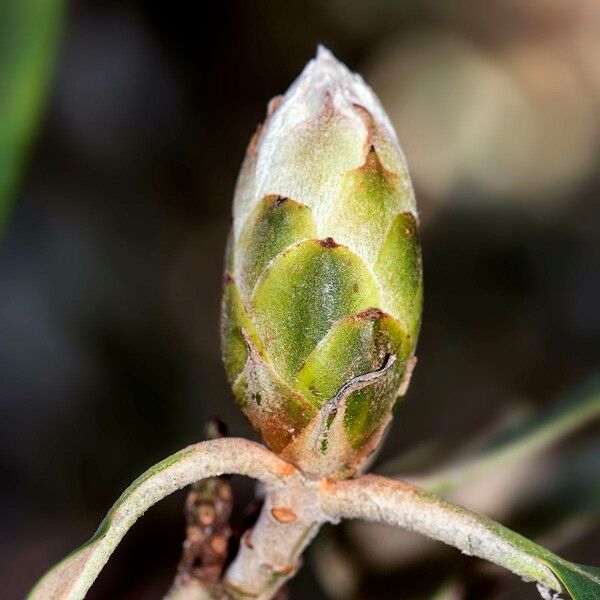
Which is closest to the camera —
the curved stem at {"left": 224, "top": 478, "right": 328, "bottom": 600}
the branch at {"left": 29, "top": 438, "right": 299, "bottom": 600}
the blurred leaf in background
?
the branch at {"left": 29, "top": 438, "right": 299, "bottom": 600}

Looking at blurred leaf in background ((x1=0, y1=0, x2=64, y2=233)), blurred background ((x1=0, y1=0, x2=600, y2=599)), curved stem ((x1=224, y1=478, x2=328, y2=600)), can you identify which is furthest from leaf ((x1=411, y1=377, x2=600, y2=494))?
blurred background ((x1=0, y1=0, x2=600, y2=599))

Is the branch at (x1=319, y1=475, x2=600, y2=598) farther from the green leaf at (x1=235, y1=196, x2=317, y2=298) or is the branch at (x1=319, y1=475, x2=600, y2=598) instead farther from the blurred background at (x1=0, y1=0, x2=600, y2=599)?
the blurred background at (x1=0, y1=0, x2=600, y2=599)

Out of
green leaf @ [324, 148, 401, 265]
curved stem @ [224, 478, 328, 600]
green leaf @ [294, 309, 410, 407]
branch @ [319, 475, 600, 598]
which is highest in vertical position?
green leaf @ [324, 148, 401, 265]

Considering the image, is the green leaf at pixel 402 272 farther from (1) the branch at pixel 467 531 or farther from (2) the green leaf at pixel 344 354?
(1) the branch at pixel 467 531

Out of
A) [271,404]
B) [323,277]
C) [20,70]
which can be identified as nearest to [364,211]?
[323,277]

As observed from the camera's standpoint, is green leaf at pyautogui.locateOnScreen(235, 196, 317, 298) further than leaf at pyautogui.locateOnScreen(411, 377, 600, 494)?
No

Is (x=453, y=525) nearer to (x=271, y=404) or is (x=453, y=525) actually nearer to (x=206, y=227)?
(x=271, y=404)

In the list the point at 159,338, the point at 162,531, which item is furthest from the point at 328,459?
the point at 159,338
